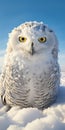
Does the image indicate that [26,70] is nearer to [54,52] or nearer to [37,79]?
[37,79]

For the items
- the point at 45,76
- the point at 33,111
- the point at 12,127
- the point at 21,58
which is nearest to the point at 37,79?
the point at 45,76

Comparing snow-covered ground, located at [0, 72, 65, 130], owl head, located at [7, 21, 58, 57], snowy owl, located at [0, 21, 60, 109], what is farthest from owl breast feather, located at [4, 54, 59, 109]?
snow-covered ground, located at [0, 72, 65, 130]

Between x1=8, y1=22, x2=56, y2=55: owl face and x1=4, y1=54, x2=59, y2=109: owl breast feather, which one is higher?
x1=8, y1=22, x2=56, y2=55: owl face

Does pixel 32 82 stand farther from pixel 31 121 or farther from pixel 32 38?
pixel 31 121

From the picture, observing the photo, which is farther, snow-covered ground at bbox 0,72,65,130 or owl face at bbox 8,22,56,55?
owl face at bbox 8,22,56,55

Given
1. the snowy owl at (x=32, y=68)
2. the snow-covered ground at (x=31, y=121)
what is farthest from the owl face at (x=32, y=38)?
the snow-covered ground at (x=31, y=121)

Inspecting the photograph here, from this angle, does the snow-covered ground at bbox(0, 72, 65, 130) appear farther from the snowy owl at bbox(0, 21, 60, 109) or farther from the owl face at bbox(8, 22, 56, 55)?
the owl face at bbox(8, 22, 56, 55)

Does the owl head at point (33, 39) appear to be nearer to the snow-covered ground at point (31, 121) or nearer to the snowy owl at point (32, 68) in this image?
the snowy owl at point (32, 68)
